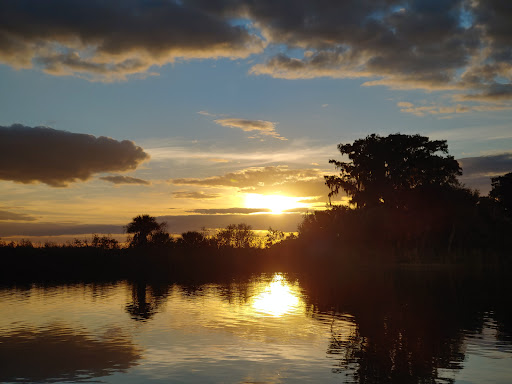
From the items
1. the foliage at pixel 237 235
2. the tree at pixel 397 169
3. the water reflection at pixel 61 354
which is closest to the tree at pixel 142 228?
the foliage at pixel 237 235

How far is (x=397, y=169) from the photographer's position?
239ft

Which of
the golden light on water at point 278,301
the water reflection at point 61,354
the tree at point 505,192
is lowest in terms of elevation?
the golden light on water at point 278,301

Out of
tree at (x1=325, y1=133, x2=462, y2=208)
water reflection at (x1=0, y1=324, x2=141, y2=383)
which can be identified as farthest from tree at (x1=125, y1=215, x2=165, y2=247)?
water reflection at (x1=0, y1=324, x2=141, y2=383)

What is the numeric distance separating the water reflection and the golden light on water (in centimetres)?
1042

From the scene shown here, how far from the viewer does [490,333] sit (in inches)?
853

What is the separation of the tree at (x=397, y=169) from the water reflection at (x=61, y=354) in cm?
5767

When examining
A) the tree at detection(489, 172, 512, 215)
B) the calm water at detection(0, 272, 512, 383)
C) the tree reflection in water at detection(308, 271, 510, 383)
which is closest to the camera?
the calm water at detection(0, 272, 512, 383)

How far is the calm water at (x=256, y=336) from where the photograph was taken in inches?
583

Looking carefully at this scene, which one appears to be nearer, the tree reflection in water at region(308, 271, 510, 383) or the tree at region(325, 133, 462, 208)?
the tree reflection in water at region(308, 271, 510, 383)

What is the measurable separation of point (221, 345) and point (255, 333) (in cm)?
298

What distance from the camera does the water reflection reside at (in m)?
14.5

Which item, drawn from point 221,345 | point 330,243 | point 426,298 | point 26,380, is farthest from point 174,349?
point 330,243

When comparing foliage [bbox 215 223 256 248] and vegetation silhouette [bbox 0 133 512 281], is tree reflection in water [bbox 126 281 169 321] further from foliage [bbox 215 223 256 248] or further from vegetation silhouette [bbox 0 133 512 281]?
foliage [bbox 215 223 256 248]

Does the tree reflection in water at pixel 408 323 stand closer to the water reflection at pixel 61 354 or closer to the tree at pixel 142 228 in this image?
the water reflection at pixel 61 354
